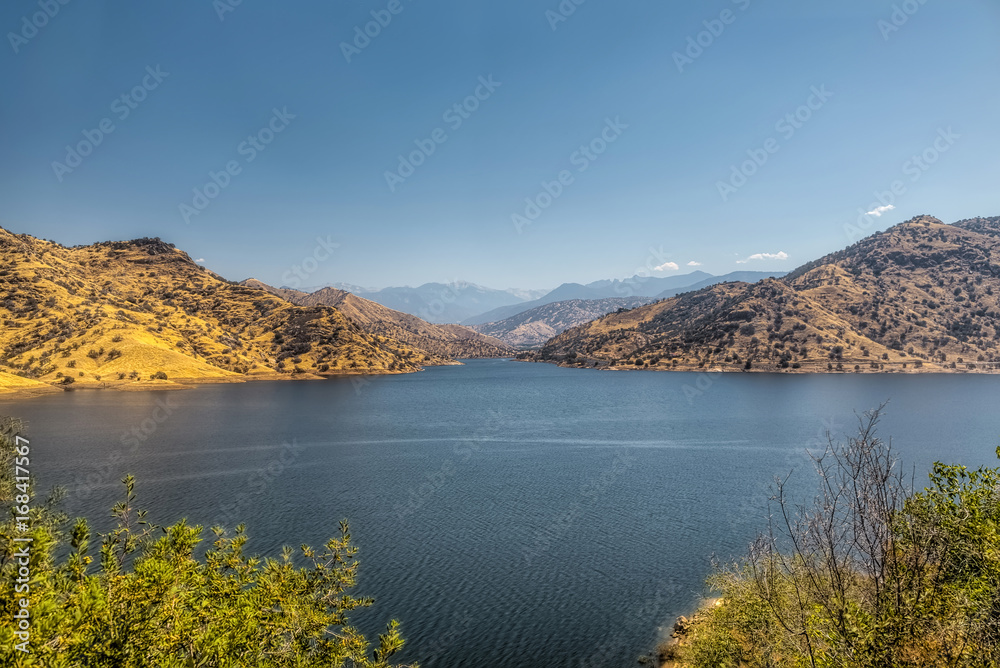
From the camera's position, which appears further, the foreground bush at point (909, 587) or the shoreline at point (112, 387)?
the shoreline at point (112, 387)

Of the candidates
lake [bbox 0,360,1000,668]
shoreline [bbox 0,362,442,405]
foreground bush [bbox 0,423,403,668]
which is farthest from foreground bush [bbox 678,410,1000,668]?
shoreline [bbox 0,362,442,405]

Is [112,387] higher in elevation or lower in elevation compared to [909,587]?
higher

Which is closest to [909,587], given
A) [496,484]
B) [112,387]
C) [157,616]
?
[157,616]

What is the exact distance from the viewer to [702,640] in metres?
28.1

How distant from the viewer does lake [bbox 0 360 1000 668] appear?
3550 centimetres

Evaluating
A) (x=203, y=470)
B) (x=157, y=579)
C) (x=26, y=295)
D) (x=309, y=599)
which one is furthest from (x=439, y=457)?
(x=26, y=295)

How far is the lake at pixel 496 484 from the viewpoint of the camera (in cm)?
3550

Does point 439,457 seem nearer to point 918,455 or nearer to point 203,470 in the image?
point 203,470

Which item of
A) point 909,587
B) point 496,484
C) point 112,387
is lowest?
point 496,484

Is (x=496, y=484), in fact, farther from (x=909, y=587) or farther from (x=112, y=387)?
(x=112, y=387)

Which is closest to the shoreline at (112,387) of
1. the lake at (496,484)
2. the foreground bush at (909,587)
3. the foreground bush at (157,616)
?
the lake at (496,484)

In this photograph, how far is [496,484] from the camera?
217 feet

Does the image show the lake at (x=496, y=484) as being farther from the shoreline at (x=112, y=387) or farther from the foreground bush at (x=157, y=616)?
the foreground bush at (x=157, y=616)

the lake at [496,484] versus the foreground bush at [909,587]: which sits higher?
the foreground bush at [909,587]
